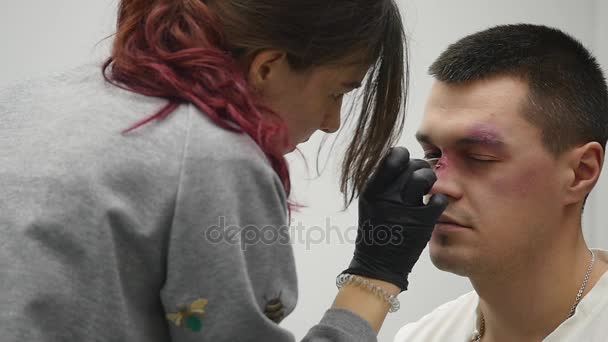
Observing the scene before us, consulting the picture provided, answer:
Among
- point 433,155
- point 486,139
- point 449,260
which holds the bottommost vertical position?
point 449,260

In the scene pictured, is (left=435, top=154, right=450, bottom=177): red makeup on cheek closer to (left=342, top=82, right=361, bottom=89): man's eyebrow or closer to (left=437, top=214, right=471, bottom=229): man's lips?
(left=437, top=214, right=471, bottom=229): man's lips

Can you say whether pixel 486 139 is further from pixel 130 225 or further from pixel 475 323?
pixel 130 225

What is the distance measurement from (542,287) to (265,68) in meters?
0.79

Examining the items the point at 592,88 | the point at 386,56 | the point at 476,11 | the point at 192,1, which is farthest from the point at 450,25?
the point at 192,1

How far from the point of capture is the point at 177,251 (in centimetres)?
84

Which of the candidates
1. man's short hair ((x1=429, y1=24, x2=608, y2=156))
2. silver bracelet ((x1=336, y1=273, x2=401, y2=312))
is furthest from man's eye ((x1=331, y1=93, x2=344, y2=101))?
man's short hair ((x1=429, y1=24, x2=608, y2=156))

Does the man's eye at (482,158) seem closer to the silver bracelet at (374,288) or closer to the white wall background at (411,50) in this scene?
the silver bracelet at (374,288)

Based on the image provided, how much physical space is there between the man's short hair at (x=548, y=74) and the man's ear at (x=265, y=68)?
0.64m

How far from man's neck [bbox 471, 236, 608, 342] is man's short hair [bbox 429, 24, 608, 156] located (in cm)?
22

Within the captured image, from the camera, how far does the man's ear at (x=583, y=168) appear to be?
4.72 ft

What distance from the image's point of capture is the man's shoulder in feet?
5.49

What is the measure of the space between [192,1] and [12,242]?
366 millimetres

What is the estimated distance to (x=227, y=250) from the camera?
0.85 m

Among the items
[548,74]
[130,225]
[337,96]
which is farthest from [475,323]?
[130,225]
